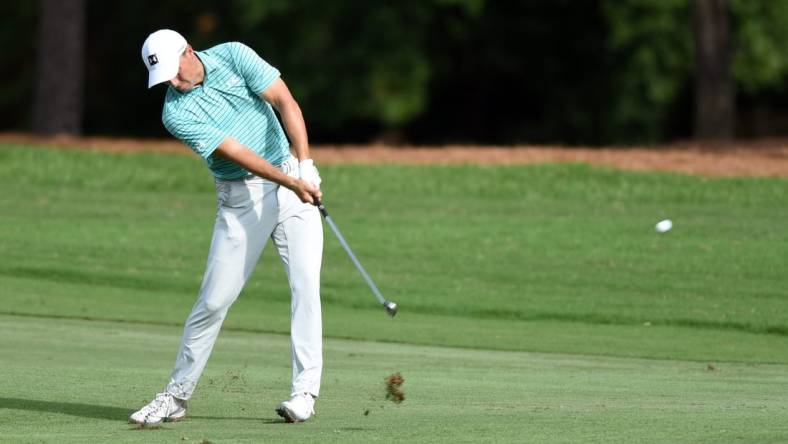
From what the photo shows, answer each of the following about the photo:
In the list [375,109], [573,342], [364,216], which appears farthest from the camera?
[375,109]

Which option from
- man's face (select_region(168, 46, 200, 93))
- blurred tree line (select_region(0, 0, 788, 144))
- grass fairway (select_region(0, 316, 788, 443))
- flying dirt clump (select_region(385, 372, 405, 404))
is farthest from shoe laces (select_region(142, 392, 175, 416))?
blurred tree line (select_region(0, 0, 788, 144))

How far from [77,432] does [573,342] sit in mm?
6381

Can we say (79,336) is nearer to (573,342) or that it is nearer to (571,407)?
(573,342)

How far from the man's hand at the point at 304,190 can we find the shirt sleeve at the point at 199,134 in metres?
0.44

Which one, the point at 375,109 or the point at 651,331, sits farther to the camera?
the point at 375,109

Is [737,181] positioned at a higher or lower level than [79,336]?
higher

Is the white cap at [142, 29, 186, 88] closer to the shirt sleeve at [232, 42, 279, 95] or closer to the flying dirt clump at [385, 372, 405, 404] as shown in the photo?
the shirt sleeve at [232, 42, 279, 95]

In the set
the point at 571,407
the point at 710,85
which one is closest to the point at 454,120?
the point at 710,85

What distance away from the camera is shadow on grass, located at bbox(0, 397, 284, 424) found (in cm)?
814

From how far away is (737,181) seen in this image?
819 inches

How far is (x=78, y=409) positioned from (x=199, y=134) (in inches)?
68.4

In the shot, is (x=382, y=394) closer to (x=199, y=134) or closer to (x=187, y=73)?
(x=199, y=134)

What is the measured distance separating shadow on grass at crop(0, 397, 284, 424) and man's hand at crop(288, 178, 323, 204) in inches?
46.6

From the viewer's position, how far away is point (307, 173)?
8.00m
